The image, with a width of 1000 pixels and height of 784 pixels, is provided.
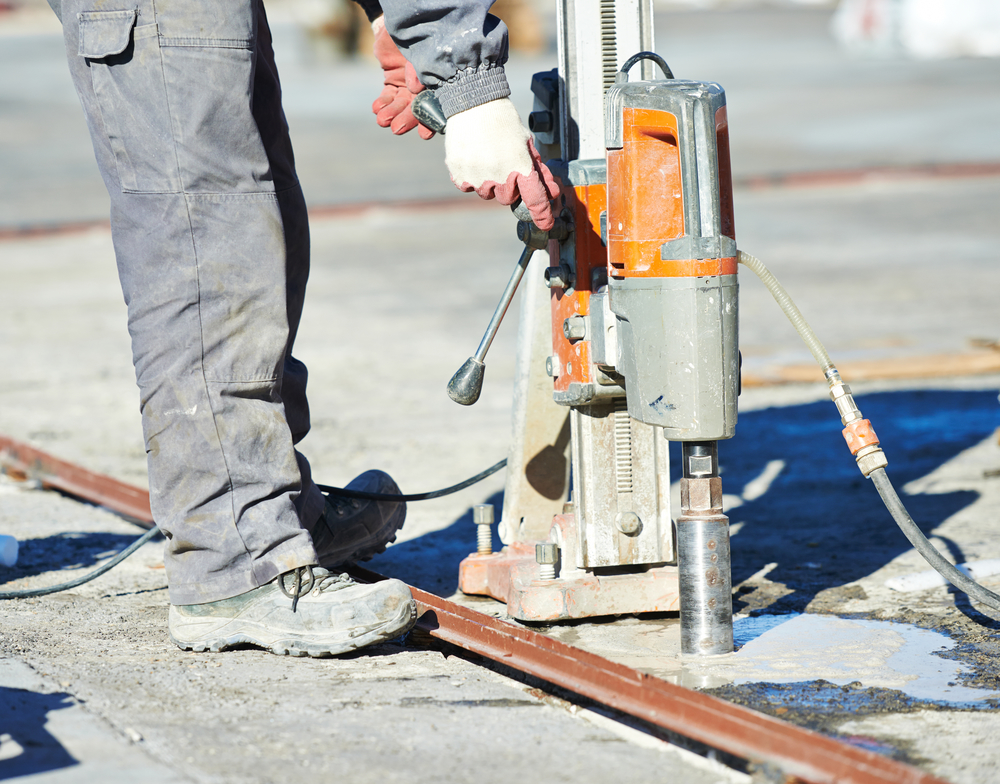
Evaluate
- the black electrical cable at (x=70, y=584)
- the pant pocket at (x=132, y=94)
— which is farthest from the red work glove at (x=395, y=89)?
the black electrical cable at (x=70, y=584)

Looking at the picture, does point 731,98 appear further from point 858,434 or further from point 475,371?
point 858,434

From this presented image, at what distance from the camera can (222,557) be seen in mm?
2695

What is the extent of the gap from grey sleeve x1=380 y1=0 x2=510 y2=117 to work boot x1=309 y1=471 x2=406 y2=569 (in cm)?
104

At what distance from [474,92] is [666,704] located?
44.1 inches

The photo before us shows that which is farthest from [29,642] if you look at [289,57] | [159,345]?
[289,57]

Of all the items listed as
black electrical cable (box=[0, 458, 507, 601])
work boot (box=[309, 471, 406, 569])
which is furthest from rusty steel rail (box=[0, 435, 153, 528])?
work boot (box=[309, 471, 406, 569])

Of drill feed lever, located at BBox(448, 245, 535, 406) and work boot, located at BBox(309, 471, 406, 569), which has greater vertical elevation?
drill feed lever, located at BBox(448, 245, 535, 406)

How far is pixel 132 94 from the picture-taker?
2.63 meters

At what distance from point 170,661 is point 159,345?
602 mm

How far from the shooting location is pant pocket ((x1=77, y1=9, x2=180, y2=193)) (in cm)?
260

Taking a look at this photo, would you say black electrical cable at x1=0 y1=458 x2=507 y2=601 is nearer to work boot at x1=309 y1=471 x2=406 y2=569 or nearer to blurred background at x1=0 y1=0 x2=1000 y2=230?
work boot at x1=309 y1=471 x2=406 y2=569

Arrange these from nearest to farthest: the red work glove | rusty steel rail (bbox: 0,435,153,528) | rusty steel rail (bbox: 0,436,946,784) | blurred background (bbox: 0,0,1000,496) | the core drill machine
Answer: rusty steel rail (bbox: 0,436,946,784)
the core drill machine
the red work glove
rusty steel rail (bbox: 0,435,153,528)
blurred background (bbox: 0,0,1000,496)

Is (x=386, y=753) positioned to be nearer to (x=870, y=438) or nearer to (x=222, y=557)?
(x=222, y=557)

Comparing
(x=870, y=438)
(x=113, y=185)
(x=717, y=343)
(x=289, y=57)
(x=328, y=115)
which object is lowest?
(x=870, y=438)
